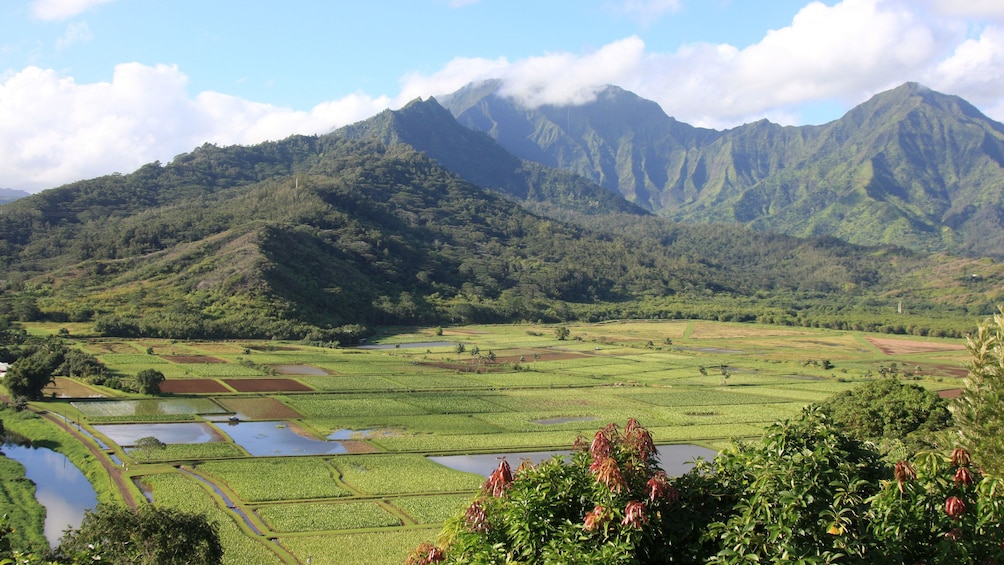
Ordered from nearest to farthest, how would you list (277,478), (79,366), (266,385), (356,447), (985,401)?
(985,401) < (277,478) < (356,447) < (79,366) < (266,385)

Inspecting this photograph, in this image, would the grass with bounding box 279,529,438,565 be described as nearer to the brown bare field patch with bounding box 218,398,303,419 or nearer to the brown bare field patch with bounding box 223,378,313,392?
the brown bare field patch with bounding box 218,398,303,419

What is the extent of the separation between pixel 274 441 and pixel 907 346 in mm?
99524

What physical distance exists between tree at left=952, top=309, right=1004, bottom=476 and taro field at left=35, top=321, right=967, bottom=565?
44.5ft

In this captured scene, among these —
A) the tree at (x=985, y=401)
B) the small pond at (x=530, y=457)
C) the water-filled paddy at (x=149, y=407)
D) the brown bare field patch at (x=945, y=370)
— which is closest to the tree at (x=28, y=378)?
the water-filled paddy at (x=149, y=407)

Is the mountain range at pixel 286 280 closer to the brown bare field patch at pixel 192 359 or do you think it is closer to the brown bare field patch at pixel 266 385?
the brown bare field patch at pixel 192 359

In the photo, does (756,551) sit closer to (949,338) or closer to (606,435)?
(606,435)

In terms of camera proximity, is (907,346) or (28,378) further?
(907,346)

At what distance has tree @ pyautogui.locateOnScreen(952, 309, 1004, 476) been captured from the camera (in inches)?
667

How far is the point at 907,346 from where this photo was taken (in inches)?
4444

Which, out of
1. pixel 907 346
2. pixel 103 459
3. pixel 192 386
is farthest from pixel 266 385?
pixel 907 346

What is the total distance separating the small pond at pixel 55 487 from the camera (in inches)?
1273

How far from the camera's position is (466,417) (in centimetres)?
5722

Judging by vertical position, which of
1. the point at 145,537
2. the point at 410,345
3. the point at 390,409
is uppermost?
the point at 145,537

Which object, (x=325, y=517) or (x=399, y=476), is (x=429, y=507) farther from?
(x=399, y=476)
